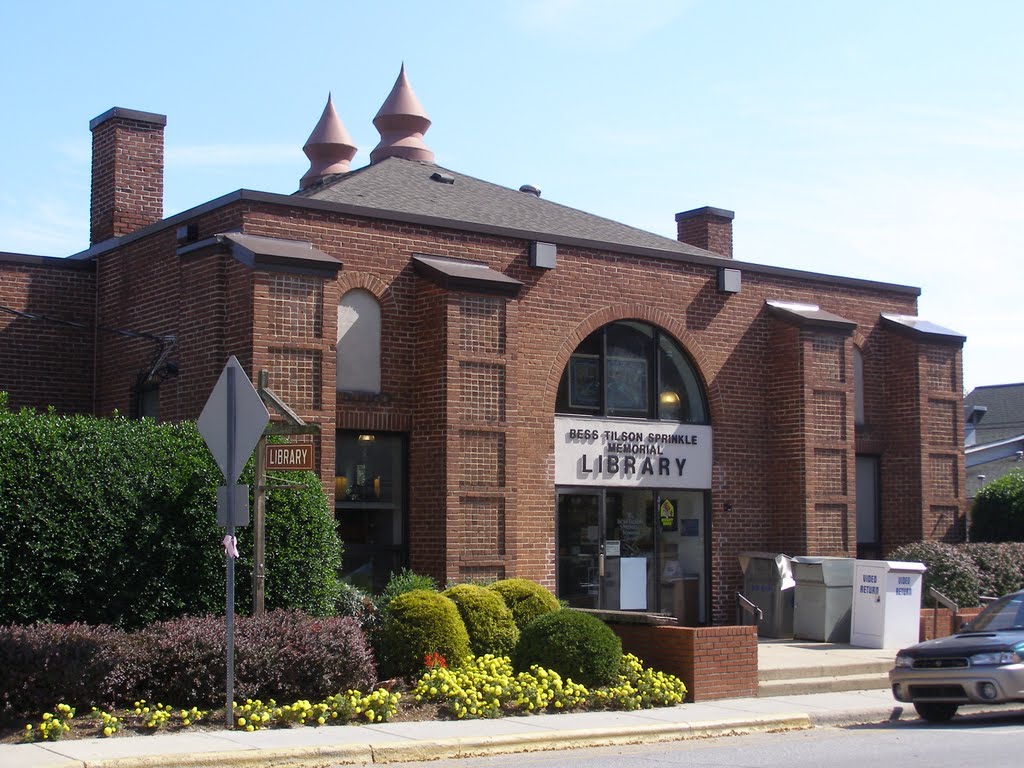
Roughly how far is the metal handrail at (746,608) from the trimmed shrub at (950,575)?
2.70 meters

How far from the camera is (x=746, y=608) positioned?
19031mm

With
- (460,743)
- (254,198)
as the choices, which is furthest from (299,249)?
(460,743)

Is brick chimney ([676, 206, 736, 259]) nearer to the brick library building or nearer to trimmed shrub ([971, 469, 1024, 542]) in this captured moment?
the brick library building

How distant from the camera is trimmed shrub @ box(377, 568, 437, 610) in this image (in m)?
15.4

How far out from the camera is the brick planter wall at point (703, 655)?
14.4 metres

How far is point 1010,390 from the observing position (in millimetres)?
52344

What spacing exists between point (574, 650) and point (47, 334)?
32.5 feet

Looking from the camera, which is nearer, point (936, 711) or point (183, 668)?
point (183, 668)

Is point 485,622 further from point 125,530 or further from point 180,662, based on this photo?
point 125,530

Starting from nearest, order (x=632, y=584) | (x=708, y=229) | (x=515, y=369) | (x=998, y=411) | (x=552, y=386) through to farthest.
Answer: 1. (x=515, y=369)
2. (x=552, y=386)
3. (x=632, y=584)
4. (x=708, y=229)
5. (x=998, y=411)

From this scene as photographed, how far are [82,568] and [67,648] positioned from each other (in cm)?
167

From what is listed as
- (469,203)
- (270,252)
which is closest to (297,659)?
(270,252)

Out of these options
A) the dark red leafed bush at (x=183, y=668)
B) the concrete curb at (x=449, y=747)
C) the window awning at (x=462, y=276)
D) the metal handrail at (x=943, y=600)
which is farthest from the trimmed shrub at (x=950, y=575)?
the dark red leafed bush at (x=183, y=668)

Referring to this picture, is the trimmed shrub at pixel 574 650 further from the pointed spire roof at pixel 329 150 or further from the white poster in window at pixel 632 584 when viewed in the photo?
the pointed spire roof at pixel 329 150
